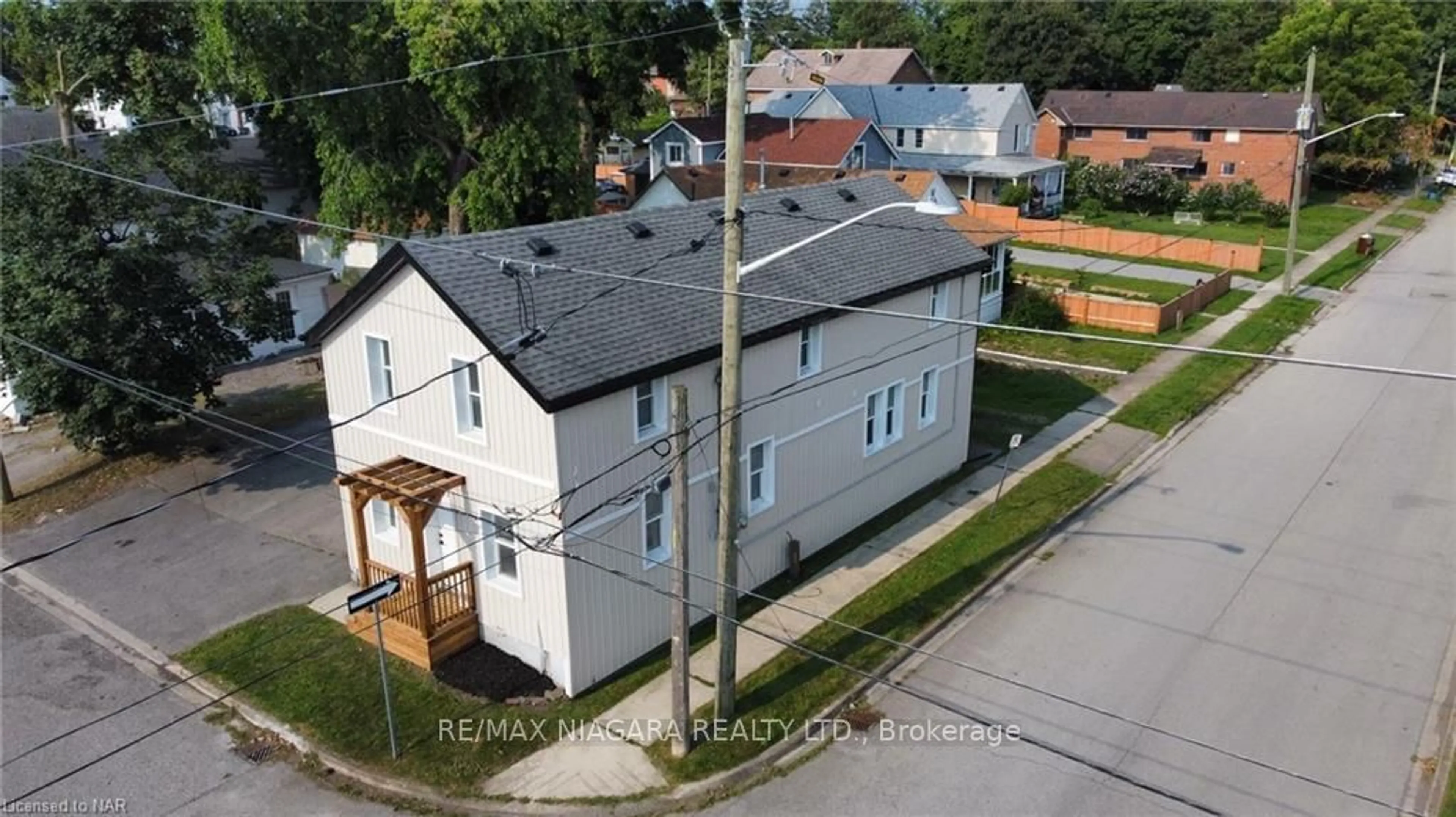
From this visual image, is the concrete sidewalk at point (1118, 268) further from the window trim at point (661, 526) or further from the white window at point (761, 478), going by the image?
the window trim at point (661, 526)

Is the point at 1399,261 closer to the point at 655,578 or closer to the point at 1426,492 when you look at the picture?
the point at 1426,492

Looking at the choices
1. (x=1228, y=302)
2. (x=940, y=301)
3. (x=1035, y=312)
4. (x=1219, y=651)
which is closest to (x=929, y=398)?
(x=940, y=301)

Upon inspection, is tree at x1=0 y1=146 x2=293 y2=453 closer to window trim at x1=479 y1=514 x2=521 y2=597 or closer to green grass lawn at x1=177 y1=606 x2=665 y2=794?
green grass lawn at x1=177 y1=606 x2=665 y2=794

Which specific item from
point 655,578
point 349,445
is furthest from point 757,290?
point 349,445

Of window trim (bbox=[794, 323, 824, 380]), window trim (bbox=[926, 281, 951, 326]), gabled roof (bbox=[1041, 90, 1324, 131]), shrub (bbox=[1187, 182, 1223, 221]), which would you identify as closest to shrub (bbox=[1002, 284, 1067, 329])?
window trim (bbox=[926, 281, 951, 326])

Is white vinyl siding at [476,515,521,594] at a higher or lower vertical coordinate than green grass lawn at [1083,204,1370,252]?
lower
